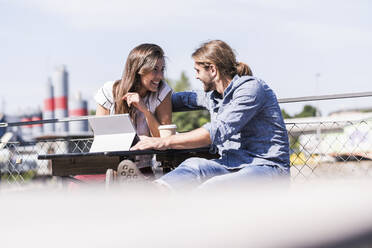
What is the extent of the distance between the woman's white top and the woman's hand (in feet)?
0.51

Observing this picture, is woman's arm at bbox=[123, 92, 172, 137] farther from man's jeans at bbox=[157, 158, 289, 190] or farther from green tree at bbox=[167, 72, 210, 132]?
green tree at bbox=[167, 72, 210, 132]

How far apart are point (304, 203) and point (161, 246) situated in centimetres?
11

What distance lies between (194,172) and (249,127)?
1.47 ft

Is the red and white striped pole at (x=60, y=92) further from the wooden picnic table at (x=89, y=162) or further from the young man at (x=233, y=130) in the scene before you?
the young man at (x=233, y=130)

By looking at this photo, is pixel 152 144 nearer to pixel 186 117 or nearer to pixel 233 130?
pixel 233 130

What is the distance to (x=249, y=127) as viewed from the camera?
89.0 inches

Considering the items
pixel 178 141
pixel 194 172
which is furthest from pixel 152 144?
pixel 194 172

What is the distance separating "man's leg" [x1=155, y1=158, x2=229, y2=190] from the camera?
72.4 inches

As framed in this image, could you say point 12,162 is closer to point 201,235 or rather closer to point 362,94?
point 362,94

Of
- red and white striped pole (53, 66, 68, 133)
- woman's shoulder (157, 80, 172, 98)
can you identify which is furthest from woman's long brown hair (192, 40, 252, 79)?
red and white striped pole (53, 66, 68, 133)

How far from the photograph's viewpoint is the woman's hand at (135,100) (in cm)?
271

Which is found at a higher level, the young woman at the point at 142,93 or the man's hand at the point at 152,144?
the young woman at the point at 142,93

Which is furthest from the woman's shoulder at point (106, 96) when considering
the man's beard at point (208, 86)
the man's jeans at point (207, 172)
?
the man's jeans at point (207, 172)

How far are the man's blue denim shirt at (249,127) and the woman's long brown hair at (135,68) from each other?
0.71 m
